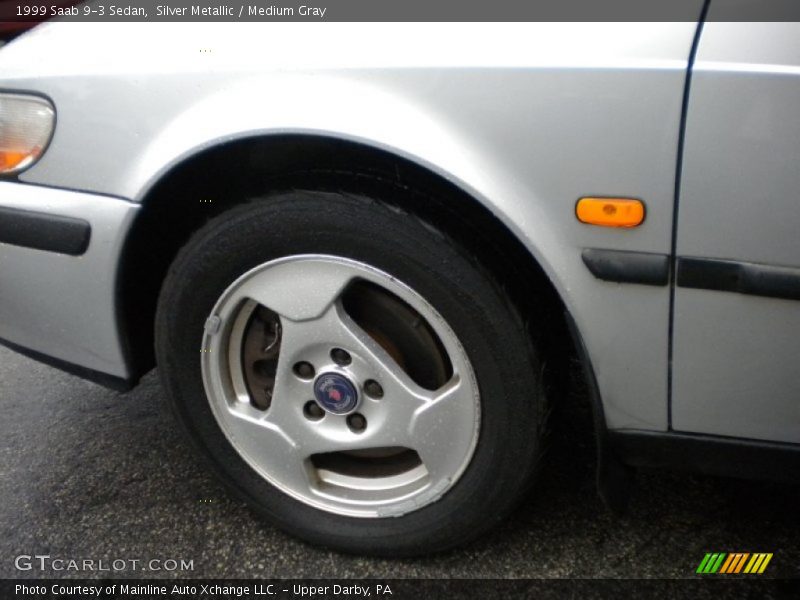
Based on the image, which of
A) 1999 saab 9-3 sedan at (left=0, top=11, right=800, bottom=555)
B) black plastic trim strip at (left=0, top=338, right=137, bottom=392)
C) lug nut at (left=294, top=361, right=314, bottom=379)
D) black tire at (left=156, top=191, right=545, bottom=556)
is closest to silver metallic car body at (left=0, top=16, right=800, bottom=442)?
1999 saab 9-3 sedan at (left=0, top=11, right=800, bottom=555)

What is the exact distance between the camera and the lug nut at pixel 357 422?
171cm

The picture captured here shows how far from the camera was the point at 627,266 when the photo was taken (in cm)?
136

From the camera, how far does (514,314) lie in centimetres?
149

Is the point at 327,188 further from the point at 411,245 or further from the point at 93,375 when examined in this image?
the point at 93,375

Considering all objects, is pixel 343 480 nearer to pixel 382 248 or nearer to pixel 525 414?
→ pixel 525 414

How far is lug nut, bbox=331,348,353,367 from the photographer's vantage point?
165cm

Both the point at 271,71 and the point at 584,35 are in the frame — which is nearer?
the point at 584,35

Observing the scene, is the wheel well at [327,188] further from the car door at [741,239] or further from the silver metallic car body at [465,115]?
the car door at [741,239]

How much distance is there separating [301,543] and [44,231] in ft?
2.93

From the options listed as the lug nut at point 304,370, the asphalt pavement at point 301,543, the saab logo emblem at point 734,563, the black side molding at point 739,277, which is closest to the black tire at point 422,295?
the asphalt pavement at point 301,543

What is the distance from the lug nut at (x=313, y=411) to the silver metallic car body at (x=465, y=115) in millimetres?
506

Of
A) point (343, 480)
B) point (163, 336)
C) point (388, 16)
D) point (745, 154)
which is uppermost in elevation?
point (388, 16)

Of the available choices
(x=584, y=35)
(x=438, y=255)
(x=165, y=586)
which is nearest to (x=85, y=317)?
(x=165, y=586)

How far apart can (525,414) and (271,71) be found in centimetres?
78
